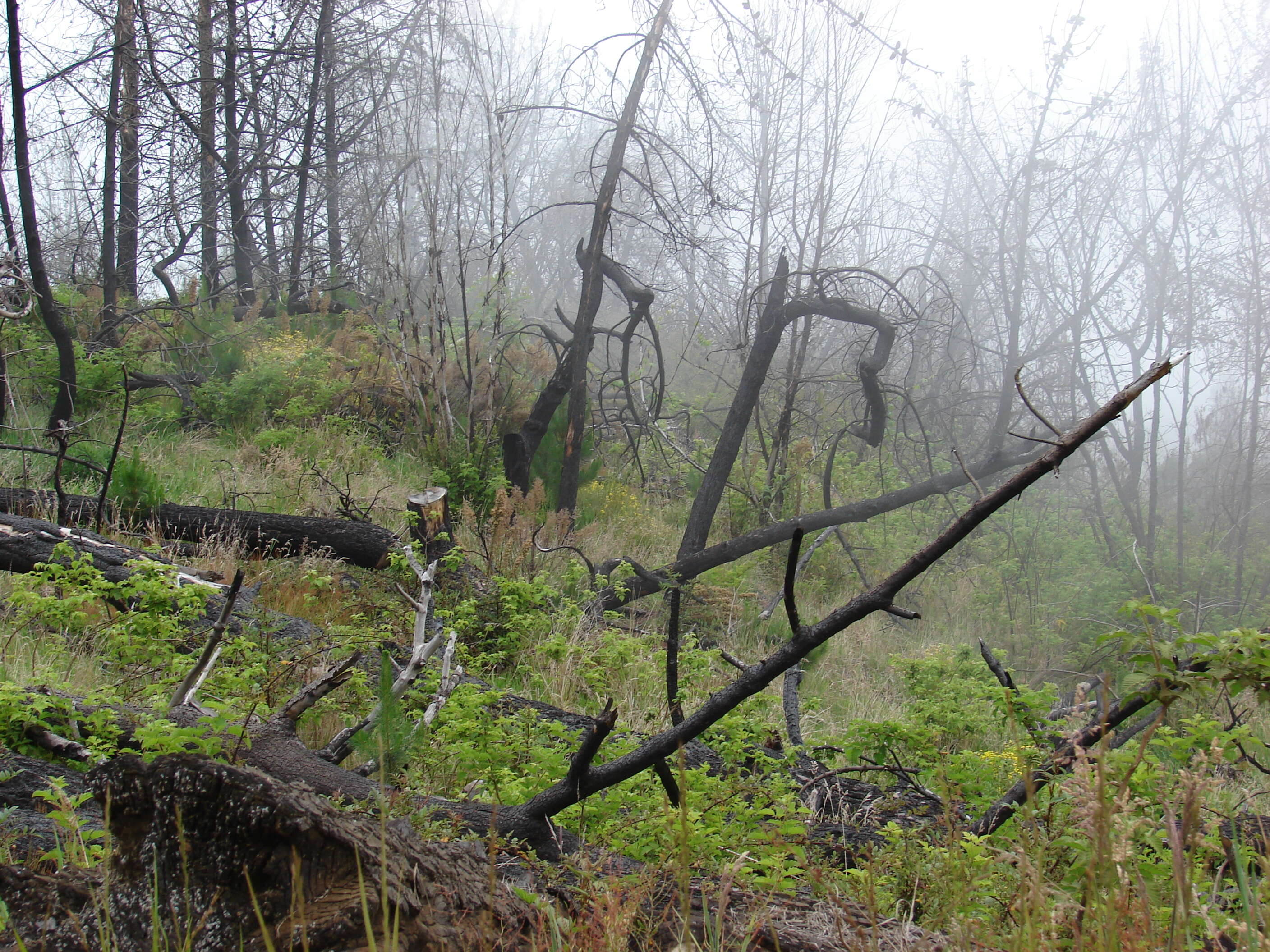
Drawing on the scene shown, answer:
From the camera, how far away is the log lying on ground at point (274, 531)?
556 cm

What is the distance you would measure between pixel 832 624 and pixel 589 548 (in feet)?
19.7

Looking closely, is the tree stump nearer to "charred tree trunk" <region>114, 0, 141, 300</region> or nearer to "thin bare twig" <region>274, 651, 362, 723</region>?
"thin bare twig" <region>274, 651, 362, 723</region>

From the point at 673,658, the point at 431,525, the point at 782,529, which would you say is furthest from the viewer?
the point at 782,529

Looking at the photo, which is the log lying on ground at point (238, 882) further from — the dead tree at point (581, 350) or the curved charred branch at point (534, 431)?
the curved charred branch at point (534, 431)

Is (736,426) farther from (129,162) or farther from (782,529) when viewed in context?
(129,162)

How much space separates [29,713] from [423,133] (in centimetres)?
781

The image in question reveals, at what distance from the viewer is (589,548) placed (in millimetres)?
7688

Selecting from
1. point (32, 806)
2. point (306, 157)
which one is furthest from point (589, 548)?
point (306, 157)

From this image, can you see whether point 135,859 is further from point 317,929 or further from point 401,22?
point 401,22

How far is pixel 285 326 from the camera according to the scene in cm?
1070

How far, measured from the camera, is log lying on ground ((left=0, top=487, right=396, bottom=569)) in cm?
556

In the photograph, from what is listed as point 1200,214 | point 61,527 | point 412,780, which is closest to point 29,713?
point 412,780

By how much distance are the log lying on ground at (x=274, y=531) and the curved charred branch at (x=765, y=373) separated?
271cm

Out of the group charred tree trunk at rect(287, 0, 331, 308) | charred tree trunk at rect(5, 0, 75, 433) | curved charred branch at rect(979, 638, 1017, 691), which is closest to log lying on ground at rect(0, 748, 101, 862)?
curved charred branch at rect(979, 638, 1017, 691)
